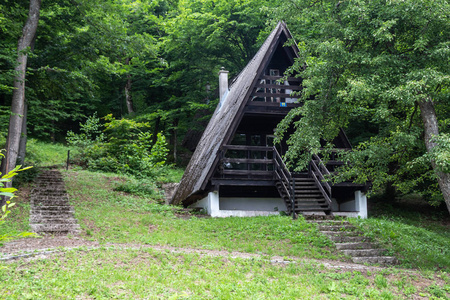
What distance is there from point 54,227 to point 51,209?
6.92 feet

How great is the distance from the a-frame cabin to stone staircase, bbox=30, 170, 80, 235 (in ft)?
14.7

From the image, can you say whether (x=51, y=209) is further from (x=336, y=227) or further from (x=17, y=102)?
(x=336, y=227)

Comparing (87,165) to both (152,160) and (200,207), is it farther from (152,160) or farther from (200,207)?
(200,207)

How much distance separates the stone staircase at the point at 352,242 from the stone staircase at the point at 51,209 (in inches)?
283

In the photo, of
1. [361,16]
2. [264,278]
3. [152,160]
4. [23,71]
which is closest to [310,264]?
[264,278]

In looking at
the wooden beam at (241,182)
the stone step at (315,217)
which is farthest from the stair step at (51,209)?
the stone step at (315,217)

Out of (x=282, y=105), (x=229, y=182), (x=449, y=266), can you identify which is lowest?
(x=449, y=266)

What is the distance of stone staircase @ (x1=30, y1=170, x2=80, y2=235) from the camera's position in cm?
1069

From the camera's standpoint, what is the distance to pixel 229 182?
45.8 feet

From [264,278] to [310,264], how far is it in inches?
63.7

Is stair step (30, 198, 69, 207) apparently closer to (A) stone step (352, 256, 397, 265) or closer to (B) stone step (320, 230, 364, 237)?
(B) stone step (320, 230, 364, 237)

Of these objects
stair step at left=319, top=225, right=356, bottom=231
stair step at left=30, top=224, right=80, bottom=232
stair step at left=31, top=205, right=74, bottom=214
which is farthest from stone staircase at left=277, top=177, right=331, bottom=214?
stair step at left=31, top=205, right=74, bottom=214

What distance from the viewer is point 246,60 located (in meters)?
25.3

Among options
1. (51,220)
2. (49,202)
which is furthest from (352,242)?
(49,202)
